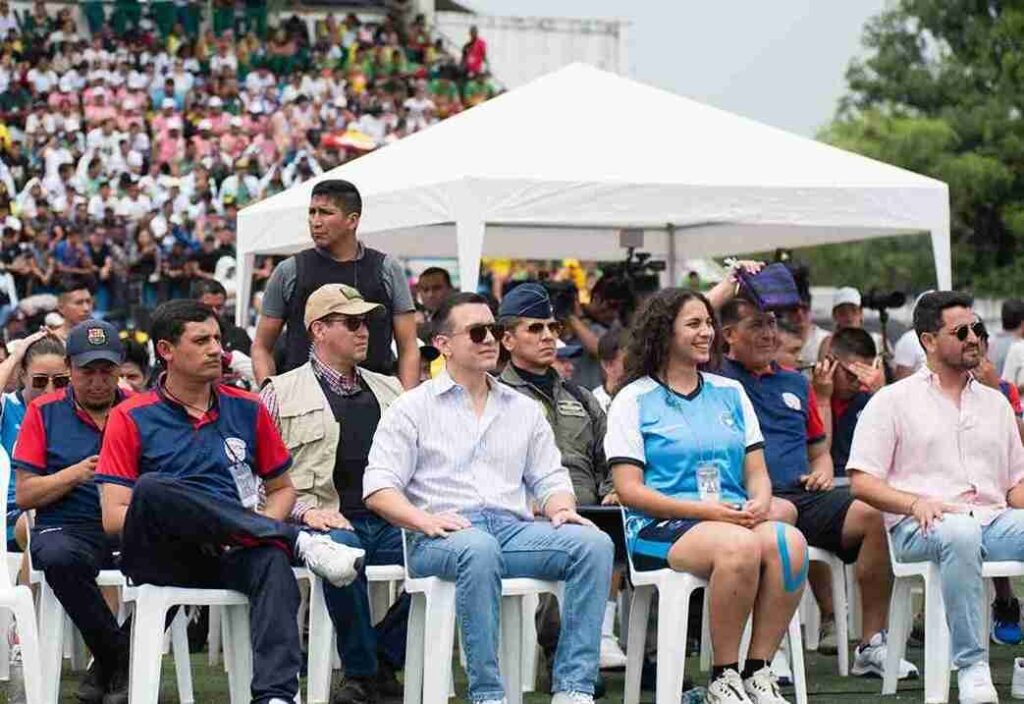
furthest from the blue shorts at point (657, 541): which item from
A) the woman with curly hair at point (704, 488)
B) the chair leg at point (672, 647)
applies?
the chair leg at point (672, 647)

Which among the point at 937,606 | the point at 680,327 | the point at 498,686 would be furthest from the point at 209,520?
the point at 937,606

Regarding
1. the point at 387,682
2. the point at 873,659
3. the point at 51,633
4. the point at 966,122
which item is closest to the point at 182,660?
the point at 51,633

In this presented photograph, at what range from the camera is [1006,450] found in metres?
7.40

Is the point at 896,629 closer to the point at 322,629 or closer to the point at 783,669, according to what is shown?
the point at 783,669

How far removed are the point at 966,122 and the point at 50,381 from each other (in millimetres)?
44837

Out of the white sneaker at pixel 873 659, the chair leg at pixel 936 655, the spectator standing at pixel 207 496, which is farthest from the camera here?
the white sneaker at pixel 873 659

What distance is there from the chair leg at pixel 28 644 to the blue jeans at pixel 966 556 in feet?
9.78

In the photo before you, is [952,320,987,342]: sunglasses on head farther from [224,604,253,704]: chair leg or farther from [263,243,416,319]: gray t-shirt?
[224,604,253,704]: chair leg

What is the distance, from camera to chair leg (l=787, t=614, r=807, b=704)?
666cm

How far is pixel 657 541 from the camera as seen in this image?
6699mm

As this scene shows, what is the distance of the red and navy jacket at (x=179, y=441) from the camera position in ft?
21.2

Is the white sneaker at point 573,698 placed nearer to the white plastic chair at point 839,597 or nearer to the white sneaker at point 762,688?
the white sneaker at point 762,688

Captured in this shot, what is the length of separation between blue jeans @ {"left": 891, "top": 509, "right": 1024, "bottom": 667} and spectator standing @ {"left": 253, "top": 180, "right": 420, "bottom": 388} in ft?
7.37

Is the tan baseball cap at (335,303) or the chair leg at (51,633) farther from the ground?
the tan baseball cap at (335,303)
